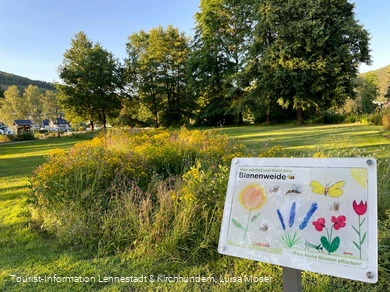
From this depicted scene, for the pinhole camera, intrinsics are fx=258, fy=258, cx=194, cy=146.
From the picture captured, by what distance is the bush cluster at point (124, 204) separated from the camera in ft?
8.48

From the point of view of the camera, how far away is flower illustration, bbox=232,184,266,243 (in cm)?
137

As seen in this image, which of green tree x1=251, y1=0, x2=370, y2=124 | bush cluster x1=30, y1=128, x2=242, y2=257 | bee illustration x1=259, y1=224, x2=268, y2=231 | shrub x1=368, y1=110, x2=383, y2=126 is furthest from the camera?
green tree x1=251, y1=0, x2=370, y2=124

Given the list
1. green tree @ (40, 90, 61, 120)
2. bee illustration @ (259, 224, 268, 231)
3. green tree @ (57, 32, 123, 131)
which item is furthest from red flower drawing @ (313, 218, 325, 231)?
green tree @ (40, 90, 61, 120)

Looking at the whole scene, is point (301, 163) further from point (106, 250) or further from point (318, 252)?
point (106, 250)

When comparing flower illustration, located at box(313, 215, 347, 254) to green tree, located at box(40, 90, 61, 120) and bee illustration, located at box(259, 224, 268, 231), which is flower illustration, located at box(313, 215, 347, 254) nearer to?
bee illustration, located at box(259, 224, 268, 231)

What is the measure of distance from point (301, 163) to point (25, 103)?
5705 cm

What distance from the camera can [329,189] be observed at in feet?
4.13

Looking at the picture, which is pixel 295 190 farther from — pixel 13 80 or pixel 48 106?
pixel 13 80

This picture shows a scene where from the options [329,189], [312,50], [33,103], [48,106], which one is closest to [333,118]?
[312,50]

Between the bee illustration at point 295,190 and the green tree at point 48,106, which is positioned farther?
the green tree at point 48,106

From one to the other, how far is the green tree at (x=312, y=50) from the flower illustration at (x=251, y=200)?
16784mm

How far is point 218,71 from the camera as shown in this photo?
80.3ft

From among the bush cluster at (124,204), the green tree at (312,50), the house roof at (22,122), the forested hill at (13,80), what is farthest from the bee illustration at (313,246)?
the forested hill at (13,80)

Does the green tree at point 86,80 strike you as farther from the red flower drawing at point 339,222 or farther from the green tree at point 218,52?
the red flower drawing at point 339,222
